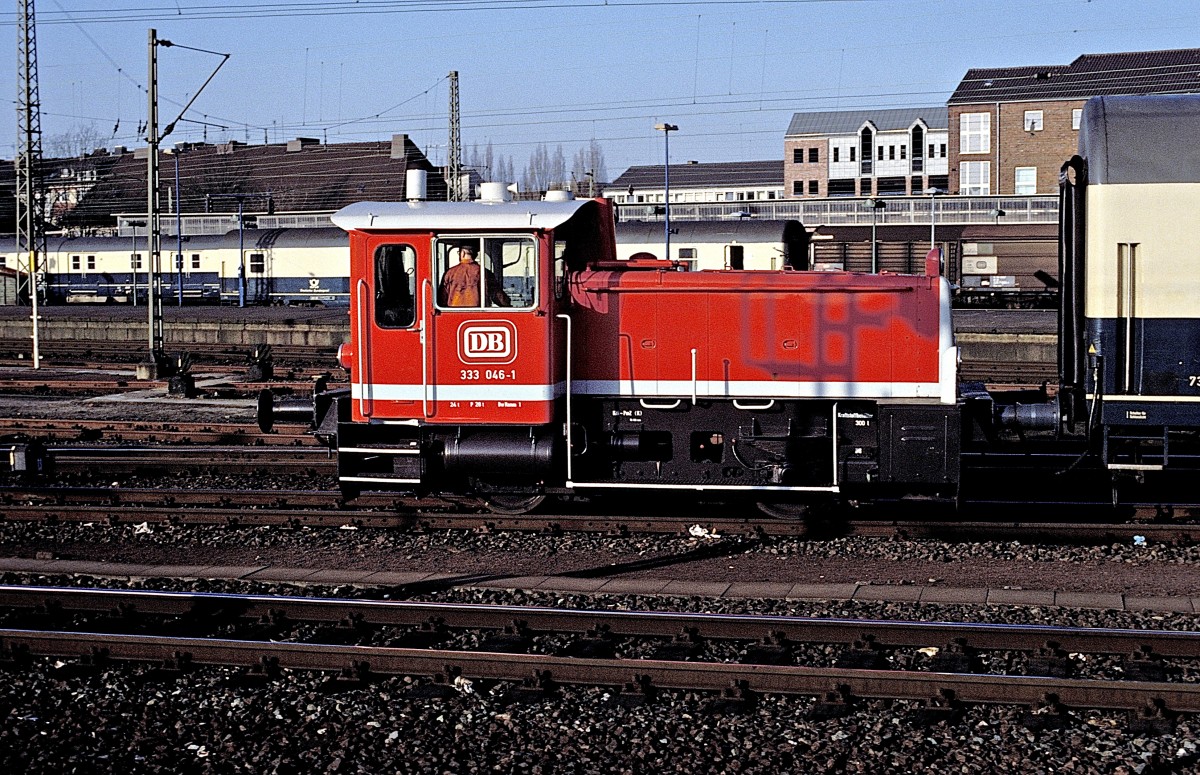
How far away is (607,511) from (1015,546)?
3980 mm

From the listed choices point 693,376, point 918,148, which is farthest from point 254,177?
point 693,376

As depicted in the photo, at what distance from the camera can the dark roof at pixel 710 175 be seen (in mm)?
104750

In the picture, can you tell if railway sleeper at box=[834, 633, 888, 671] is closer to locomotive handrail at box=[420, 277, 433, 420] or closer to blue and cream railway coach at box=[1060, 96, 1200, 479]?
blue and cream railway coach at box=[1060, 96, 1200, 479]

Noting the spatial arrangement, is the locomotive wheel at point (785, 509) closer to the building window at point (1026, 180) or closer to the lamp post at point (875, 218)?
the lamp post at point (875, 218)

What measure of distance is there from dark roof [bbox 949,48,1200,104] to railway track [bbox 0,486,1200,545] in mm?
66753

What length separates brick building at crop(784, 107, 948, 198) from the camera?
9550cm

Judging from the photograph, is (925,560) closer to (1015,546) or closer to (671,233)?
(1015,546)

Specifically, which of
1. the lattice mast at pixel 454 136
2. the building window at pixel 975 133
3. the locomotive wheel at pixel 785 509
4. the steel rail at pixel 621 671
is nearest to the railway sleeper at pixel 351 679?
the steel rail at pixel 621 671

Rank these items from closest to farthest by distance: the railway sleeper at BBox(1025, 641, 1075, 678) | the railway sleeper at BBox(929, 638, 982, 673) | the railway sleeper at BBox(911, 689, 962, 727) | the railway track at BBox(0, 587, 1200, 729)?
the railway sleeper at BBox(911, 689, 962, 727), the railway track at BBox(0, 587, 1200, 729), the railway sleeper at BBox(1025, 641, 1075, 678), the railway sleeper at BBox(929, 638, 982, 673)

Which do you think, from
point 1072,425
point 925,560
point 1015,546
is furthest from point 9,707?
point 1072,425

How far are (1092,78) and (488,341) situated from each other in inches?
2837

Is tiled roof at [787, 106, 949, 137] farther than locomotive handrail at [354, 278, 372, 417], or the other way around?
tiled roof at [787, 106, 949, 137]

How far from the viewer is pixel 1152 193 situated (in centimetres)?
1086

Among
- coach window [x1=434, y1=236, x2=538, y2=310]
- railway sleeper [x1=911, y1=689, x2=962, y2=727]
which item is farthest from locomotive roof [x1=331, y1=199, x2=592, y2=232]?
railway sleeper [x1=911, y1=689, x2=962, y2=727]
